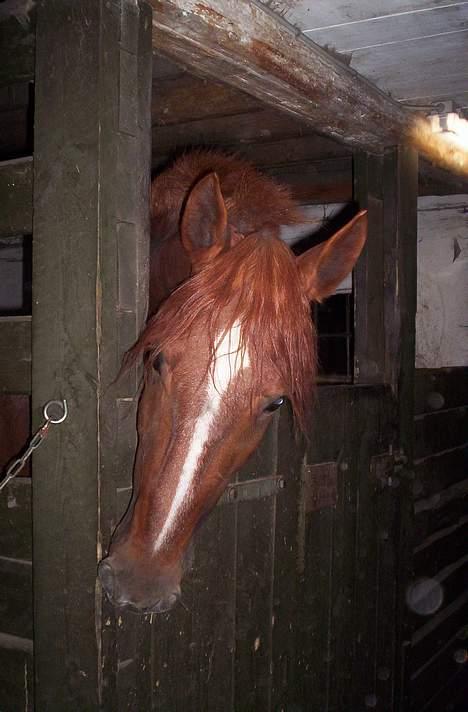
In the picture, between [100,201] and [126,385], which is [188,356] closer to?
[126,385]

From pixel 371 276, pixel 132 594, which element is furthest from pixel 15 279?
pixel 132 594

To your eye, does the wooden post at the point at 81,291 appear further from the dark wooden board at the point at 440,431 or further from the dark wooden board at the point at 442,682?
the dark wooden board at the point at 442,682

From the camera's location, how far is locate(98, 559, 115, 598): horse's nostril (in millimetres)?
1541

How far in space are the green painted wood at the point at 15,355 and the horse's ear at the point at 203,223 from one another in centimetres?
53

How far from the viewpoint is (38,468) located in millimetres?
1699

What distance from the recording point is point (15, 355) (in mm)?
1769

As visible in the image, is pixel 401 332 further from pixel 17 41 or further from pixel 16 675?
pixel 16 675

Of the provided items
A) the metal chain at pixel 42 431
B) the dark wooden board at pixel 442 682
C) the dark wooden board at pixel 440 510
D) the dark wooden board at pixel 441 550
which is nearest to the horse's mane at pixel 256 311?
the metal chain at pixel 42 431

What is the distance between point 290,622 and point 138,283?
1427mm

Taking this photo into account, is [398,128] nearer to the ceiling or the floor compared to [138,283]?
nearer to the ceiling

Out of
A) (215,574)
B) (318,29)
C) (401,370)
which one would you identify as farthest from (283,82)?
(215,574)

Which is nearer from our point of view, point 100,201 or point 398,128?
point 100,201

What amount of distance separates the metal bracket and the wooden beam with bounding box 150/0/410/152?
4.59 ft

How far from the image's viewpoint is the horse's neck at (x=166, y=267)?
7.48 feet
